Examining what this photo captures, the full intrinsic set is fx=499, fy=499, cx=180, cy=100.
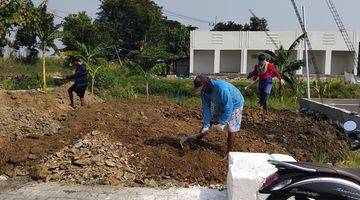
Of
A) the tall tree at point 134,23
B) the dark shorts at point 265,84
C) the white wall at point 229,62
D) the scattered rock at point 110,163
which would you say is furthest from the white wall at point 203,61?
the scattered rock at point 110,163

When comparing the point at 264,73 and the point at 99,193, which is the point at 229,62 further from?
the point at 99,193

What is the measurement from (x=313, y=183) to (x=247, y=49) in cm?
3964

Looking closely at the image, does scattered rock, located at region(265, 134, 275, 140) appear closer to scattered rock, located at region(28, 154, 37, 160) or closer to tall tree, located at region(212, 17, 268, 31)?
scattered rock, located at region(28, 154, 37, 160)

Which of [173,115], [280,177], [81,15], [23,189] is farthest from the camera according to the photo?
[81,15]

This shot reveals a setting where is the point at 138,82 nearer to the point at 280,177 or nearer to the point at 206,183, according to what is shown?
the point at 206,183

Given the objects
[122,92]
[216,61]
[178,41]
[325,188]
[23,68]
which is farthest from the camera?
[178,41]

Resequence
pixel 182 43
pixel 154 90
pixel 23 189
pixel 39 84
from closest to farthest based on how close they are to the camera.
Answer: pixel 23 189, pixel 39 84, pixel 154 90, pixel 182 43

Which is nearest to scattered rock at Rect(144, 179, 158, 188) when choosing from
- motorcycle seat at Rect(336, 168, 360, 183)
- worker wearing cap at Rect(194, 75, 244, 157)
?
worker wearing cap at Rect(194, 75, 244, 157)

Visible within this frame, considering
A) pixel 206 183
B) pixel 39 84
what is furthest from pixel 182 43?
pixel 206 183

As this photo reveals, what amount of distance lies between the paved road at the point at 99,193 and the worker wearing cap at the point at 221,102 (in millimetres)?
1058

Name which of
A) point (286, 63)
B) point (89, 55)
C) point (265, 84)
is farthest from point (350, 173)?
point (286, 63)

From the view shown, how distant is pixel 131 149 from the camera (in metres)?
7.54

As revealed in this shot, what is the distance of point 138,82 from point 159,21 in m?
25.9

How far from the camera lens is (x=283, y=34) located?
42.2 m
